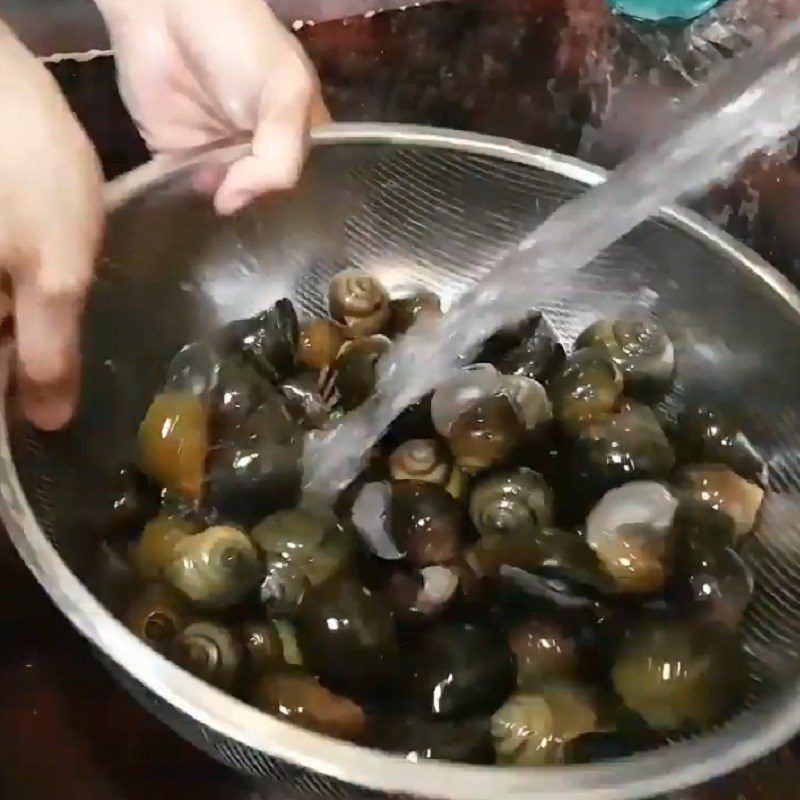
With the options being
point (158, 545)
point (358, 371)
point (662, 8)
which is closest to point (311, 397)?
point (358, 371)

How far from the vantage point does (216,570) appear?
0.49m

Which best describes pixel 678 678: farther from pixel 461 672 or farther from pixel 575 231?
pixel 575 231

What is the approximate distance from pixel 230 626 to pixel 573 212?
33cm

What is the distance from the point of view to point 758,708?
45 centimetres

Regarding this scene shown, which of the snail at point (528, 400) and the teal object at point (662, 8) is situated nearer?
the snail at point (528, 400)

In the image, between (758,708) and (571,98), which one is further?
(571,98)

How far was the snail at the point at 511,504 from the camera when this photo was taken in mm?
541

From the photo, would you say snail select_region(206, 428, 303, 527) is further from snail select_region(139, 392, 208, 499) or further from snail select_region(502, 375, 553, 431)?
snail select_region(502, 375, 553, 431)

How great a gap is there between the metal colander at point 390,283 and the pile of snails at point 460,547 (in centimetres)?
3

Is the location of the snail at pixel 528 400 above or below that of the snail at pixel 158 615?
above

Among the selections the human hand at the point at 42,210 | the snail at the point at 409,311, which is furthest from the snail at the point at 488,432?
the human hand at the point at 42,210

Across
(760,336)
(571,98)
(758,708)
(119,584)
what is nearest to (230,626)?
(119,584)

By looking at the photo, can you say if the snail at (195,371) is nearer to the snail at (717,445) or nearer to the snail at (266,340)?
the snail at (266,340)

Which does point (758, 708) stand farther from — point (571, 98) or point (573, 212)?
point (571, 98)
